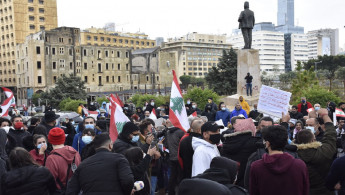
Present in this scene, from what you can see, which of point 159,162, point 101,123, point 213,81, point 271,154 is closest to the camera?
point 271,154

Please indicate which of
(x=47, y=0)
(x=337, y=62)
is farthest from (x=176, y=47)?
(x=337, y=62)

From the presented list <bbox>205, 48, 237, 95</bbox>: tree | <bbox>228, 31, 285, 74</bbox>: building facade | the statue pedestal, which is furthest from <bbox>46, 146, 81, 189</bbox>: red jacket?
<bbox>228, 31, 285, 74</bbox>: building facade

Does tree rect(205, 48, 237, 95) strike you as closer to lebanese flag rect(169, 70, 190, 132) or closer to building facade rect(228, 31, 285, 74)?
lebanese flag rect(169, 70, 190, 132)

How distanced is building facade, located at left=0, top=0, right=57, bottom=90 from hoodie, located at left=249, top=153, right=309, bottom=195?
78.7 m

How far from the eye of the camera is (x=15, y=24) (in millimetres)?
76875

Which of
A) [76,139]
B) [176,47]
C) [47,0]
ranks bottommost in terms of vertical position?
[76,139]

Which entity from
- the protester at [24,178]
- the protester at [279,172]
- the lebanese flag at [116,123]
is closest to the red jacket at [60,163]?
the protester at [24,178]

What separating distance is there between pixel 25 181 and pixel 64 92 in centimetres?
4896

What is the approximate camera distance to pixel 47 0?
3226 inches

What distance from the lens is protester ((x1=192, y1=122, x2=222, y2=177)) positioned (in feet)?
14.2

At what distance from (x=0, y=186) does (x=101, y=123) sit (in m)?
4.26

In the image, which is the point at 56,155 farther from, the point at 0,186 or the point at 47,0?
the point at 47,0

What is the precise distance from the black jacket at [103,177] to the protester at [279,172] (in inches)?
53.9

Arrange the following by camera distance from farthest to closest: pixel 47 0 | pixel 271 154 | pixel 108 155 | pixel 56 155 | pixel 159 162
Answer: pixel 47 0, pixel 159 162, pixel 56 155, pixel 108 155, pixel 271 154
